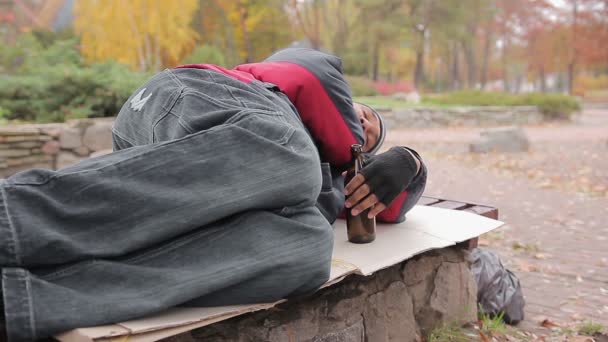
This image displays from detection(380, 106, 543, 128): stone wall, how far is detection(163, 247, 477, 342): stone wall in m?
13.0

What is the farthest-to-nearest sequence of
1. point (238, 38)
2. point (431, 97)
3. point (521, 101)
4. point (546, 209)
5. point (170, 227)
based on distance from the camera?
1. point (238, 38)
2. point (431, 97)
3. point (521, 101)
4. point (546, 209)
5. point (170, 227)

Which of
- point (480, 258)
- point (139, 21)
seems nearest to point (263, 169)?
point (480, 258)

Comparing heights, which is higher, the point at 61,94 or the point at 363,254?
the point at 61,94

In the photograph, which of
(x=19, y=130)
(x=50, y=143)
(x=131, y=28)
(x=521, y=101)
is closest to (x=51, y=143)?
(x=50, y=143)

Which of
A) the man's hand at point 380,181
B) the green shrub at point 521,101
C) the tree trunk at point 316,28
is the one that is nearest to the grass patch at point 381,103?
the green shrub at point 521,101

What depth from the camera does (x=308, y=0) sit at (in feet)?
92.5

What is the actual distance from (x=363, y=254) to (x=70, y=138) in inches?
219

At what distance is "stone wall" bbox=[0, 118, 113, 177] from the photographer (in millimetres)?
6277

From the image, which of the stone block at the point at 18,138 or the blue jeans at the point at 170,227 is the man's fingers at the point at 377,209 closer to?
the blue jeans at the point at 170,227

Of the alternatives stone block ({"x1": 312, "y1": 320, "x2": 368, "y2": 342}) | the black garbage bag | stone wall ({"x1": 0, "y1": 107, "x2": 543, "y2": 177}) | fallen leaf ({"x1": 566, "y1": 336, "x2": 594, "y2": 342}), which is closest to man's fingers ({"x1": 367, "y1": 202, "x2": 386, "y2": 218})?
stone block ({"x1": 312, "y1": 320, "x2": 368, "y2": 342})

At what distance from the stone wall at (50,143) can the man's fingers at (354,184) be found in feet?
17.1

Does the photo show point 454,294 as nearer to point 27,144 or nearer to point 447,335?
point 447,335

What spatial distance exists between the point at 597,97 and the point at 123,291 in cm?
3566

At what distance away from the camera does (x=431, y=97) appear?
21.6 meters
